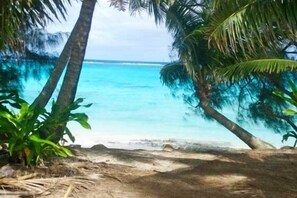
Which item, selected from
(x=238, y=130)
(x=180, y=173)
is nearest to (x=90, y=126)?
(x=180, y=173)

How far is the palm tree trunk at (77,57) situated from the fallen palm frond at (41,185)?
1.97m

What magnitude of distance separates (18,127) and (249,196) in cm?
259

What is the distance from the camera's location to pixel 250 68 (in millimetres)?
5656

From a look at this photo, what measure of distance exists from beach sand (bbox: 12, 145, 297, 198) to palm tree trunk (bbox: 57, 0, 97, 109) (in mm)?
830

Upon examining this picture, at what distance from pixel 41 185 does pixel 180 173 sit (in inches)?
64.8

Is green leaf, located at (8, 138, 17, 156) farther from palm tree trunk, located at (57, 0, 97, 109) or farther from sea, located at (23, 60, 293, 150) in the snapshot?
sea, located at (23, 60, 293, 150)

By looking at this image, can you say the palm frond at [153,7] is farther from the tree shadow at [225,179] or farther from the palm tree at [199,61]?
the tree shadow at [225,179]

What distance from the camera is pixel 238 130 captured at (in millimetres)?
8914

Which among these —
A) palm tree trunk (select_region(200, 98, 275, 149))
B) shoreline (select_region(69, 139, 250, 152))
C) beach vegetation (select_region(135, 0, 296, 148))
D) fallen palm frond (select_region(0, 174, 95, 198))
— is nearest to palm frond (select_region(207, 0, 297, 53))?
fallen palm frond (select_region(0, 174, 95, 198))

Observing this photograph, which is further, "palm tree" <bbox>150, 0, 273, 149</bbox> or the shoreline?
the shoreline

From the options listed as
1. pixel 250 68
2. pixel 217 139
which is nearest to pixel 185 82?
pixel 250 68

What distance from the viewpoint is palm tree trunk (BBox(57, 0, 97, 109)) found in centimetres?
563

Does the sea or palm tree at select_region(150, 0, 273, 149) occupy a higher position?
palm tree at select_region(150, 0, 273, 149)

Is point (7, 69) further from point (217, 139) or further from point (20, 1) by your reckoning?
Result: point (217, 139)
